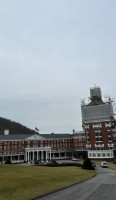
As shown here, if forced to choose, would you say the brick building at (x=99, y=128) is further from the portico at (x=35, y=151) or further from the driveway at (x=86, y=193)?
the driveway at (x=86, y=193)

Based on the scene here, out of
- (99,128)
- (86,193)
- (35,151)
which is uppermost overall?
(99,128)

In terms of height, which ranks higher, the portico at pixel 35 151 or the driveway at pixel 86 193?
the driveway at pixel 86 193

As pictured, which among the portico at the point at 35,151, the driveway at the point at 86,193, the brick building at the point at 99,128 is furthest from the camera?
the portico at the point at 35,151

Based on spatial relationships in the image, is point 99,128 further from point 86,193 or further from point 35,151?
point 86,193

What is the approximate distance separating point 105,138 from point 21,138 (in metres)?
45.9

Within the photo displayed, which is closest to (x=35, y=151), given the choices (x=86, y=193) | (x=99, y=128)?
(x=99, y=128)

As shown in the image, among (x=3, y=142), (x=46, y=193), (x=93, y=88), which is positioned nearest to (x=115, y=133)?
(x=93, y=88)

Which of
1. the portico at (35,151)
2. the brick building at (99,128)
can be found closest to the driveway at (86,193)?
the brick building at (99,128)

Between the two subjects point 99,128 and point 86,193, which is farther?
point 99,128

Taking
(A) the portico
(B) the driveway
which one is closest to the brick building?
(A) the portico

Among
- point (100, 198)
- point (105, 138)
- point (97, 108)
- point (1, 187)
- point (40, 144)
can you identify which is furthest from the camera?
point (40, 144)

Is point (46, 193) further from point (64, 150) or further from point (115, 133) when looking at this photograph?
point (64, 150)

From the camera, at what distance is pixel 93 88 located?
105m

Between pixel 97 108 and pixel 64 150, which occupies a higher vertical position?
pixel 97 108
